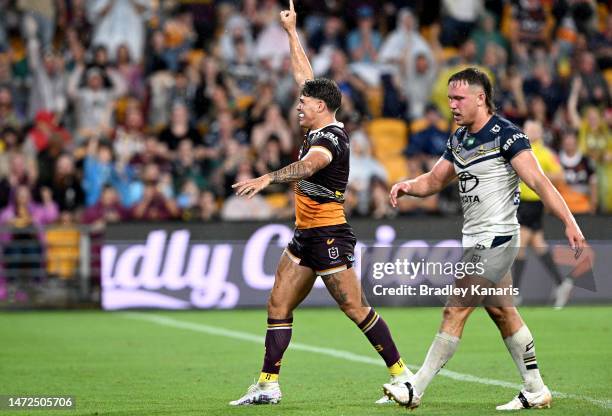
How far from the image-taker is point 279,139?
19.4 metres

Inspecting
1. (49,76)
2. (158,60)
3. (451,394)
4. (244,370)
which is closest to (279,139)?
(158,60)

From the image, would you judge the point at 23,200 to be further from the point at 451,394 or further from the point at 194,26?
the point at 451,394

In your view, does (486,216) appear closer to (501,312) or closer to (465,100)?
(501,312)

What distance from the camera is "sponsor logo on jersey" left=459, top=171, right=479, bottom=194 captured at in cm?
788

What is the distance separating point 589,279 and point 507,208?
92 cm

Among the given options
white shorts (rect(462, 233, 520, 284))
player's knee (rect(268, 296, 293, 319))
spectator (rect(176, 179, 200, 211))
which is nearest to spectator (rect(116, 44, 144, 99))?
spectator (rect(176, 179, 200, 211))

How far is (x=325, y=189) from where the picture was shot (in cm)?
843

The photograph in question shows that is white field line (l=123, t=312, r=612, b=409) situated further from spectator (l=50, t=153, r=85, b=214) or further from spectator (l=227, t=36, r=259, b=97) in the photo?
spectator (l=227, t=36, r=259, b=97)

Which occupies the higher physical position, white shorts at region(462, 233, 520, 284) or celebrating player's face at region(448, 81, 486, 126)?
celebrating player's face at region(448, 81, 486, 126)

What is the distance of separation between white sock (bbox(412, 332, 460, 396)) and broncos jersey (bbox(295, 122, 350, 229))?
1.23m

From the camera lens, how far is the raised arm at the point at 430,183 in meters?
8.19

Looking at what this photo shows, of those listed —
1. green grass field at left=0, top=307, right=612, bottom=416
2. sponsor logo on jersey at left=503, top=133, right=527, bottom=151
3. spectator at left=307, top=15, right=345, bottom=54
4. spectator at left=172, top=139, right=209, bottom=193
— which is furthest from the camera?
spectator at left=307, top=15, right=345, bottom=54

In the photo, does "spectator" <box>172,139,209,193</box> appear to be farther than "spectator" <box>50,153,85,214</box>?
Yes

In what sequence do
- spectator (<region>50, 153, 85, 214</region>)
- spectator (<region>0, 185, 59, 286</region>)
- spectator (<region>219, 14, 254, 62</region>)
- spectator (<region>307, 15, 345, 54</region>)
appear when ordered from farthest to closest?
1. spectator (<region>307, 15, 345, 54</region>)
2. spectator (<region>219, 14, 254, 62</region>)
3. spectator (<region>50, 153, 85, 214</region>)
4. spectator (<region>0, 185, 59, 286</region>)
